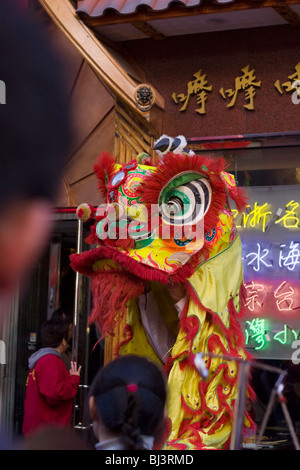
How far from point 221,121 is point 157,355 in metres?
2.13

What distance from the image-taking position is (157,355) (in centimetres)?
360

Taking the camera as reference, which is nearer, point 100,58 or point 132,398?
point 132,398

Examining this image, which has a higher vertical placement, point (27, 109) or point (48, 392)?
point (27, 109)

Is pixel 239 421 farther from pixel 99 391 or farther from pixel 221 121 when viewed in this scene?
pixel 221 121

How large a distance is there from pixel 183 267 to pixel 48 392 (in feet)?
5.10

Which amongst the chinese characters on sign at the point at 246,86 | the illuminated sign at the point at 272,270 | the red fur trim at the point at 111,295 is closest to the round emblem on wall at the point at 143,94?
the chinese characters on sign at the point at 246,86

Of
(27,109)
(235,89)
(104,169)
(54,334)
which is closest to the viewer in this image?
(27,109)

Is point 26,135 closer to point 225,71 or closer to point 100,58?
point 100,58

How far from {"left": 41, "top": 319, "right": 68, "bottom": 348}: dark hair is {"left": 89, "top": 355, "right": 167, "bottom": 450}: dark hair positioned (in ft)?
8.76

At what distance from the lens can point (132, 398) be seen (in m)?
1.86

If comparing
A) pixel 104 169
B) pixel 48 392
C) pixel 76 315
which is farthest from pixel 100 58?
pixel 48 392

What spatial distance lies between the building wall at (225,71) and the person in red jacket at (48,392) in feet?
6.52
